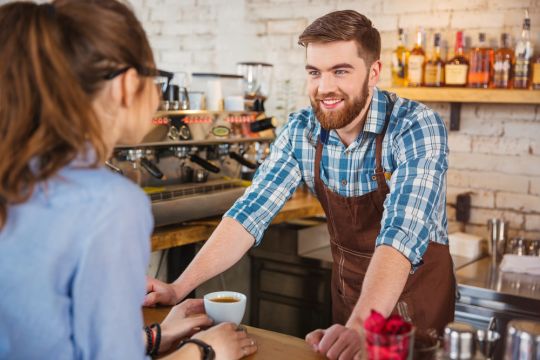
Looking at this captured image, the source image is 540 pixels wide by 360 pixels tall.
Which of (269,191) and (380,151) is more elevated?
(380,151)

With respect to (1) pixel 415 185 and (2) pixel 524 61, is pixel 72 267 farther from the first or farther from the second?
(2) pixel 524 61

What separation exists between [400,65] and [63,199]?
9.59 ft

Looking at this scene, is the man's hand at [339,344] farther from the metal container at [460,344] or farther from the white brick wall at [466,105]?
the white brick wall at [466,105]

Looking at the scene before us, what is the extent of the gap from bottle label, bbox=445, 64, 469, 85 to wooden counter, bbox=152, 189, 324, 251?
98 cm

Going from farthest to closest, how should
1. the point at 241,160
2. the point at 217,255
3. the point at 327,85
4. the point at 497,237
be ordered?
the point at 241,160 < the point at 497,237 < the point at 327,85 < the point at 217,255

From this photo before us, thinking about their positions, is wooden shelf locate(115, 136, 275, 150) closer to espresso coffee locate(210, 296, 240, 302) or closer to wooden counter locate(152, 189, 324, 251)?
wooden counter locate(152, 189, 324, 251)

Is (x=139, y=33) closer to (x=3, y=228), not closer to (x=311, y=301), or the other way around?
(x=3, y=228)

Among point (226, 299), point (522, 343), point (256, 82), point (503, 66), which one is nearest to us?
point (522, 343)

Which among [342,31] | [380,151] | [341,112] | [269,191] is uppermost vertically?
[342,31]

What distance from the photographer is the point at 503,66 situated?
3.37 meters

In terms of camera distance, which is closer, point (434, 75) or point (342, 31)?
point (342, 31)

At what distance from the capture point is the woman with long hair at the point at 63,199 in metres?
1.00

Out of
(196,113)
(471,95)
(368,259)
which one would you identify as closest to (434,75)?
(471,95)

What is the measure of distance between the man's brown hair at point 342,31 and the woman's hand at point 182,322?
90 cm
